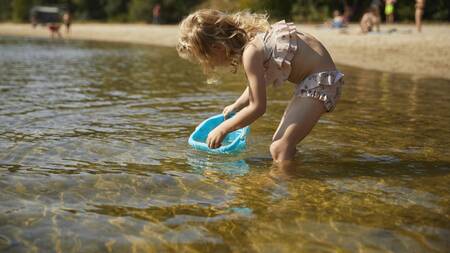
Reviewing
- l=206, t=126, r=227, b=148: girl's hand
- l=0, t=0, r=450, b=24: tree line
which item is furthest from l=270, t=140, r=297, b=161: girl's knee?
l=0, t=0, r=450, b=24: tree line

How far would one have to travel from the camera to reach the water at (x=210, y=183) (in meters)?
2.58

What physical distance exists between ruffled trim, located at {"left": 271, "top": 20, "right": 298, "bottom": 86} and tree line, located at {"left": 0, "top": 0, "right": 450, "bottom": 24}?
10837 millimetres

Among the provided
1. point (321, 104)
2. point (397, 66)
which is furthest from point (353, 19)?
point (321, 104)

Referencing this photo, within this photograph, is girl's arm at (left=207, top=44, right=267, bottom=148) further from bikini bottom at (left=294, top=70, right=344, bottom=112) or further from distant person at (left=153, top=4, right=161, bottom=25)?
distant person at (left=153, top=4, right=161, bottom=25)

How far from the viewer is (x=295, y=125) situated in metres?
3.82

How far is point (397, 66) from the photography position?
11.5 meters

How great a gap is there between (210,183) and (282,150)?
70cm

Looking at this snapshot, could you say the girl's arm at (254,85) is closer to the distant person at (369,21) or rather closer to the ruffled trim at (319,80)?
the ruffled trim at (319,80)

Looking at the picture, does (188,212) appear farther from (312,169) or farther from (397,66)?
(397,66)

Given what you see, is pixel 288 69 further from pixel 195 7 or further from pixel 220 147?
pixel 195 7

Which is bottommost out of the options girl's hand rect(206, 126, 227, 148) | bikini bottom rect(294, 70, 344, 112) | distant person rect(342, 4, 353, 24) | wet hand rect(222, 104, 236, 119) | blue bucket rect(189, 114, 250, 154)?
blue bucket rect(189, 114, 250, 154)

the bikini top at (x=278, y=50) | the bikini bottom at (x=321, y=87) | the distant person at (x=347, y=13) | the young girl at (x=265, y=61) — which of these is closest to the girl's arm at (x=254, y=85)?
the young girl at (x=265, y=61)

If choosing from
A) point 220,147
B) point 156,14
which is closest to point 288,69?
point 220,147

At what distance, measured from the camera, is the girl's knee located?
3865 mm
